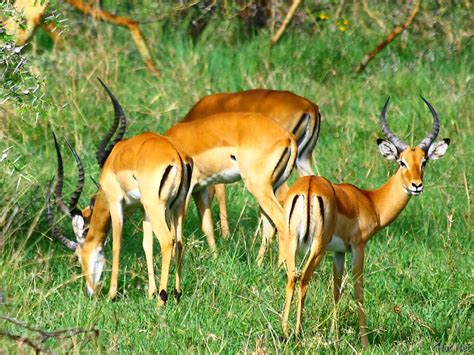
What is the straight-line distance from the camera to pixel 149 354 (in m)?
4.36

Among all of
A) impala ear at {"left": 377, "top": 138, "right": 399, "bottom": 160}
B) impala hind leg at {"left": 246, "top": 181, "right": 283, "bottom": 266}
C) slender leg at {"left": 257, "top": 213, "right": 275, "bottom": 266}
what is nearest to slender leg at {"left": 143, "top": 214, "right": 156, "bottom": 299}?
slender leg at {"left": 257, "top": 213, "right": 275, "bottom": 266}

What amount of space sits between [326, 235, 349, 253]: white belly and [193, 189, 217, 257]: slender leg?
1234 mm

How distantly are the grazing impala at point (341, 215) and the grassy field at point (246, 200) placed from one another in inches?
5.0

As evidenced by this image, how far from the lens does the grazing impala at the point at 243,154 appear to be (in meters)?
6.29

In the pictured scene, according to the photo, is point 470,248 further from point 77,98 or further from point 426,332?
point 77,98

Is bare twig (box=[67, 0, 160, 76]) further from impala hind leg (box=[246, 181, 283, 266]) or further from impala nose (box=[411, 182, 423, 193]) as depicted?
impala nose (box=[411, 182, 423, 193])

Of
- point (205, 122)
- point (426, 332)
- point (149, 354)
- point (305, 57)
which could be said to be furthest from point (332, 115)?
point (149, 354)

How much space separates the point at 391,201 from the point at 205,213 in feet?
5.02

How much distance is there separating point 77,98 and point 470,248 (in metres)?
3.64

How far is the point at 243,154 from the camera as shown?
6.37 metres

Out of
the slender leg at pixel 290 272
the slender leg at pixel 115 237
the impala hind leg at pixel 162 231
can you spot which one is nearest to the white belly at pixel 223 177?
the slender leg at pixel 115 237

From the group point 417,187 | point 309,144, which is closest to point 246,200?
point 309,144

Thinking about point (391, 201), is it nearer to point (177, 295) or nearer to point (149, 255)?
point (177, 295)

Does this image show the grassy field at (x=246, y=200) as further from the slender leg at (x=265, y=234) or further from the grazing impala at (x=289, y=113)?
the grazing impala at (x=289, y=113)
